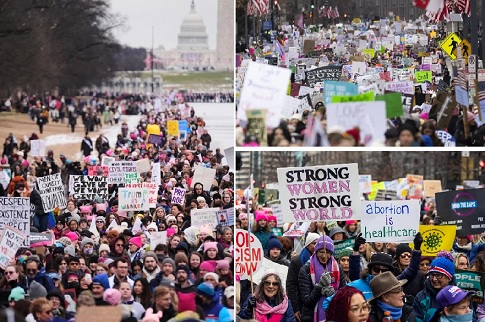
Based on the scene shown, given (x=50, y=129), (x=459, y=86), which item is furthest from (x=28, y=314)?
(x=50, y=129)

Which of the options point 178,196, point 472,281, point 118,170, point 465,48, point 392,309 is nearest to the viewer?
point 392,309

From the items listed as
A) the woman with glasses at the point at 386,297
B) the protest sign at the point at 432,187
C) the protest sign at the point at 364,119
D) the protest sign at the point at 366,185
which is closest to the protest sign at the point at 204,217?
the protest sign at the point at 364,119

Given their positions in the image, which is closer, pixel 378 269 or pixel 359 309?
pixel 359 309

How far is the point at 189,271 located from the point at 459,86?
2927mm

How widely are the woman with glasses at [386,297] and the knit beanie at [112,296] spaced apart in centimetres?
239

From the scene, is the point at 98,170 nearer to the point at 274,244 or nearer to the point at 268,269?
the point at 274,244

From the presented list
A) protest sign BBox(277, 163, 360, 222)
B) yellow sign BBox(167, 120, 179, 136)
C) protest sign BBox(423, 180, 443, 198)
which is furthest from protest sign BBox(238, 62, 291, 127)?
yellow sign BBox(167, 120, 179, 136)

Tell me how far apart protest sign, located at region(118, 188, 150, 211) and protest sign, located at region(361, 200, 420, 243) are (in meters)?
6.23

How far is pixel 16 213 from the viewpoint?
12969mm

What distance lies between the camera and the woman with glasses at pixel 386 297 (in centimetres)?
902

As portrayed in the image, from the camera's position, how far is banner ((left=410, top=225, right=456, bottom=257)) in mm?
12398

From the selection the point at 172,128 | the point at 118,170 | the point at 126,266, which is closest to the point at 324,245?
the point at 126,266

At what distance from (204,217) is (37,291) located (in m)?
5.04

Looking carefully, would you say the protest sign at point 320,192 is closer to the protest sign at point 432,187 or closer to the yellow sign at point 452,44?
the yellow sign at point 452,44
